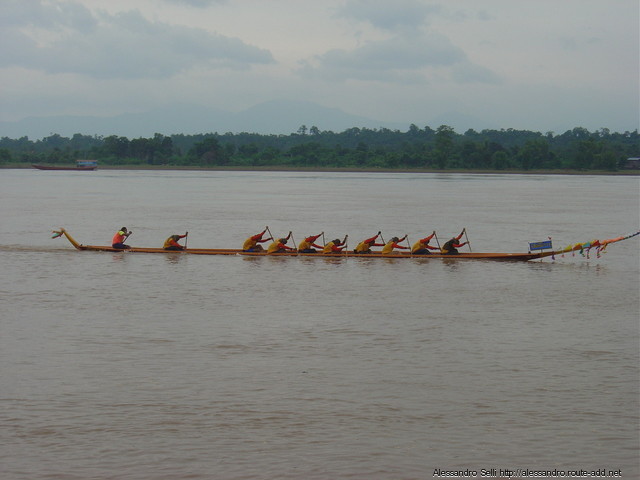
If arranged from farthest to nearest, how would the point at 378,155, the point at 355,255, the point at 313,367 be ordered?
the point at 378,155, the point at 355,255, the point at 313,367

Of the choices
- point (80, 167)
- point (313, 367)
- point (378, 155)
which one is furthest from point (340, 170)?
point (313, 367)

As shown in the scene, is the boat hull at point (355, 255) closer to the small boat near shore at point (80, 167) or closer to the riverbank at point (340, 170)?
the riverbank at point (340, 170)

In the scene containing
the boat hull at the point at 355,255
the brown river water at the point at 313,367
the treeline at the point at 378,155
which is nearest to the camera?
the brown river water at the point at 313,367

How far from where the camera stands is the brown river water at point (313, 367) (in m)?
9.33

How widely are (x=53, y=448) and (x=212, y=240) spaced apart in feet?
79.5

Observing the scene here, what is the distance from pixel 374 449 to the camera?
948 centimetres

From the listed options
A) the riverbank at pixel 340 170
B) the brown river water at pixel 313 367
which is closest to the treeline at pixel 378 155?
the riverbank at pixel 340 170

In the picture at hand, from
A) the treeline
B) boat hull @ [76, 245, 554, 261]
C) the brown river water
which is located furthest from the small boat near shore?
boat hull @ [76, 245, 554, 261]

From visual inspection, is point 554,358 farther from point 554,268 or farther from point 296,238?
point 296,238

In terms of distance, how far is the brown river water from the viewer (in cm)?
933

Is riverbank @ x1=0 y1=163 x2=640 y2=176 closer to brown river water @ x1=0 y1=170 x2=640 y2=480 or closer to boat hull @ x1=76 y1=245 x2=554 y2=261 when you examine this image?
brown river water @ x1=0 y1=170 x2=640 y2=480

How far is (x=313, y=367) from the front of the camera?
42.2 feet

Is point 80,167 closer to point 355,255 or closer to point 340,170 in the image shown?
point 340,170

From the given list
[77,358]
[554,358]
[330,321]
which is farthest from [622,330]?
[77,358]
